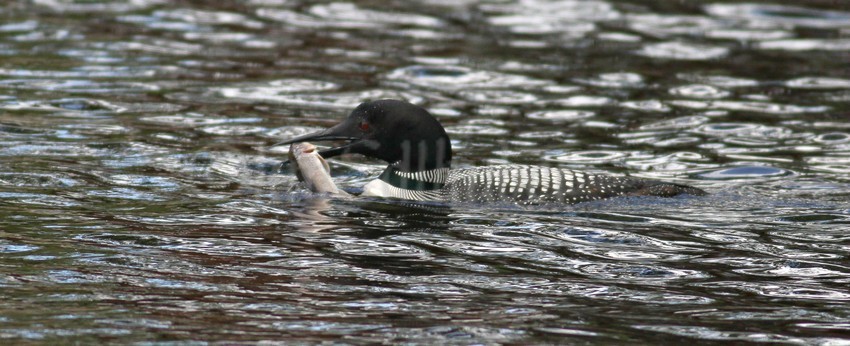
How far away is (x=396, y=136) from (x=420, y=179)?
0.27 meters

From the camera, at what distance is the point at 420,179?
7.87 metres

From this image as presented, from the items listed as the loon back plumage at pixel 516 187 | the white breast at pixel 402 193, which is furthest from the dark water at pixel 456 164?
the white breast at pixel 402 193

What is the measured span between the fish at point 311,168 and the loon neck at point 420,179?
363 mm

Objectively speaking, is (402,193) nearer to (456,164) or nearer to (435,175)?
(435,175)

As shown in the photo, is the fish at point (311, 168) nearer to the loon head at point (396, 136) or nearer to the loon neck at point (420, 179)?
the loon head at point (396, 136)

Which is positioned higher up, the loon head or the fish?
the loon head

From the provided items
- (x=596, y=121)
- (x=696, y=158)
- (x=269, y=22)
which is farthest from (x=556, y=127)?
(x=269, y=22)

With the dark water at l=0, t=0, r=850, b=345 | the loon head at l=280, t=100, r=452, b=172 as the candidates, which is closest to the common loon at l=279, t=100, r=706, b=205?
the loon head at l=280, t=100, r=452, b=172

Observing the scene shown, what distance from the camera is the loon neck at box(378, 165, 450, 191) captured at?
7.86 meters

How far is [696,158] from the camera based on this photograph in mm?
9367

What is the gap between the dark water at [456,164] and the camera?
5.18 metres

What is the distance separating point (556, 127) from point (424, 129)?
2.67m

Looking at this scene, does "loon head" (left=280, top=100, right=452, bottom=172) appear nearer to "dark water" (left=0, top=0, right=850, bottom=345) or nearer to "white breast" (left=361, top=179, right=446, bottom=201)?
"white breast" (left=361, top=179, right=446, bottom=201)

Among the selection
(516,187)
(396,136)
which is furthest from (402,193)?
(516,187)
